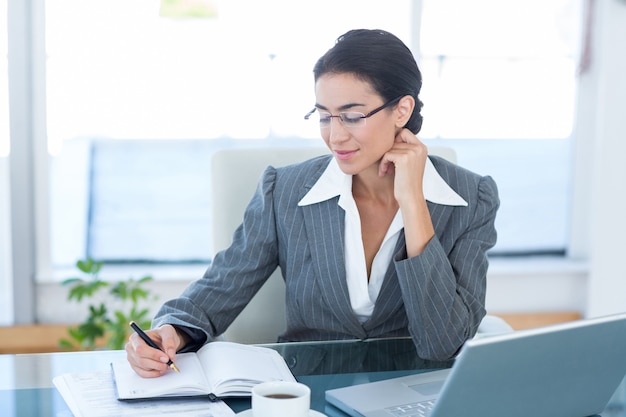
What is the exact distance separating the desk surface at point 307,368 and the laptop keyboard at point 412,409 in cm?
8

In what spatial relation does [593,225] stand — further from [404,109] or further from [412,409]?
[412,409]

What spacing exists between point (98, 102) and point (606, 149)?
1.88 metres

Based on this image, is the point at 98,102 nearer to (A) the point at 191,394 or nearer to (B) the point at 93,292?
(B) the point at 93,292

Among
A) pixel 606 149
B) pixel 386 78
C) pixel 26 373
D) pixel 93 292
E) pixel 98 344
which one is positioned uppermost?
pixel 386 78

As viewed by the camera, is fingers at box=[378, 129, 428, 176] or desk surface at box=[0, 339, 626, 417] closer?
desk surface at box=[0, 339, 626, 417]

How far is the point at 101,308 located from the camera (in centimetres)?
285

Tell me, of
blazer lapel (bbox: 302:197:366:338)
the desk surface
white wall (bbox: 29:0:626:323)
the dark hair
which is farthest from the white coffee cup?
white wall (bbox: 29:0:626:323)

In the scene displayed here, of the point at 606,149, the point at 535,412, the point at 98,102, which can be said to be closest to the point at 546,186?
the point at 606,149

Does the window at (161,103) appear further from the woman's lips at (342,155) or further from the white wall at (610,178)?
the woman's lips at (342,155)

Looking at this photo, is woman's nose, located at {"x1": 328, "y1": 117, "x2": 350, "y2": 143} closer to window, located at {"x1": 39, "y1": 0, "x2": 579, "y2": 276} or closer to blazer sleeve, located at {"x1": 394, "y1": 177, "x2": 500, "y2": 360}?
blazer sleeve, located at {"x1": 394, "y1": 177, "x2": 500, "y2": 360}

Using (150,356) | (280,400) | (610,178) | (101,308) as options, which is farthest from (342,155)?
(610,178)

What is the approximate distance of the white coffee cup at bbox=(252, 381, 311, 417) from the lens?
0.99 meters

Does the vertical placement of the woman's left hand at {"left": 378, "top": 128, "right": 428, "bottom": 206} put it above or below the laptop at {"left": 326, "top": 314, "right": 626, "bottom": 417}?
above

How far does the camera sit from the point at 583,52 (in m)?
3.25
